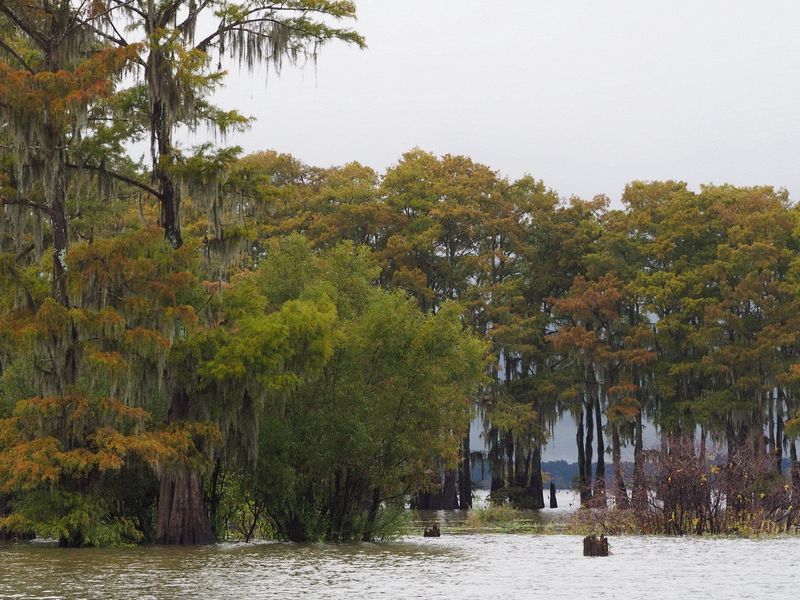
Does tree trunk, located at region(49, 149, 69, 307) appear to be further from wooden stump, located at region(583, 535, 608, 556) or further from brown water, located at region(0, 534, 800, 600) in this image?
wooden stump, located at region(583, 535, 608, 556)

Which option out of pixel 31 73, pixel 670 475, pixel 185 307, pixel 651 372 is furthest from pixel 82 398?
pixel 651 372

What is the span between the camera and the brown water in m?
17.6

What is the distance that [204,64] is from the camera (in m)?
30.3

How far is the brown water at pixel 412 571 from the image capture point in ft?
57.7

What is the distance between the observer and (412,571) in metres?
21.5

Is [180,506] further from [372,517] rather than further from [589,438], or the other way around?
[589,438]

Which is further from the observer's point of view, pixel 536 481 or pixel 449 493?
pixel 536 481

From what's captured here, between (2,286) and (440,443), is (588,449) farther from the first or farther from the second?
(2,286)

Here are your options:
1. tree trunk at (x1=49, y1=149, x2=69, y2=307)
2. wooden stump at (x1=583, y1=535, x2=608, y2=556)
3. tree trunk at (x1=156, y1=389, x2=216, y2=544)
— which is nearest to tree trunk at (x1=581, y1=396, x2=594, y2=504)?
tree trunk at (x1=156, y1=389, x2=216, y2=544)

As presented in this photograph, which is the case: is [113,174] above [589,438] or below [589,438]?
above

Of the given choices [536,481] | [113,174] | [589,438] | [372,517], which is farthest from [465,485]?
[113,174]

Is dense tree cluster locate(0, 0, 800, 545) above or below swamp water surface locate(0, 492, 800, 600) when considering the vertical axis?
above

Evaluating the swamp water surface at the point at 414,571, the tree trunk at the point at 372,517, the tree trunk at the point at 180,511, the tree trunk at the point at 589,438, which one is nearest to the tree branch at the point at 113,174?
the tree trunk at the point at 180,511

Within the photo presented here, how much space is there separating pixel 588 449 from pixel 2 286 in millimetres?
41871
